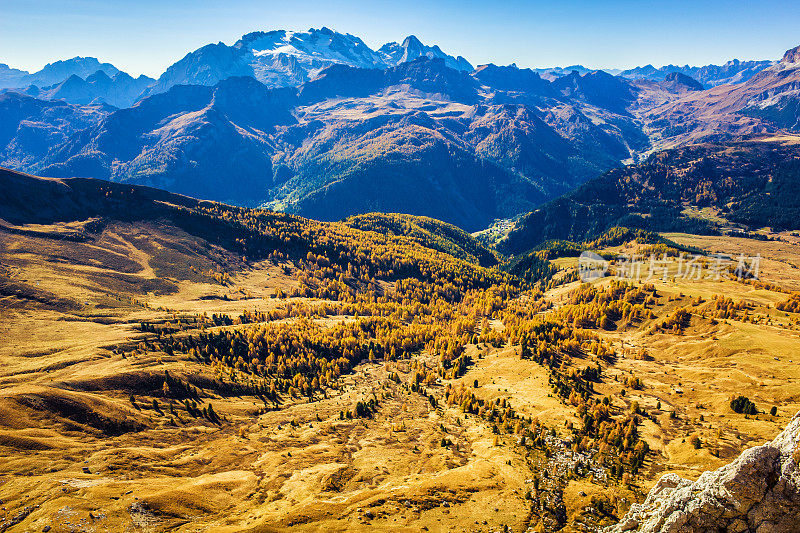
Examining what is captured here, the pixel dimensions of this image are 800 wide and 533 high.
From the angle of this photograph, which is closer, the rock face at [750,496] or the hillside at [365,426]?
the rock face at [750,496]

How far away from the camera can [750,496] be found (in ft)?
111

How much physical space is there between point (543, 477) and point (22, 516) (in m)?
121

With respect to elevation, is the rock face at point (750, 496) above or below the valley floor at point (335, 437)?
above

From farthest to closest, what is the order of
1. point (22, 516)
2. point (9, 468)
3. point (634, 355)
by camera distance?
point (634, 355) < point (9, 468) < point (22, 516)

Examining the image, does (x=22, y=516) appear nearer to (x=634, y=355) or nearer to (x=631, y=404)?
(x=631, y=404)

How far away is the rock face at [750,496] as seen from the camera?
3228 cm

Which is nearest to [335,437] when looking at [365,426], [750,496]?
[365,426]

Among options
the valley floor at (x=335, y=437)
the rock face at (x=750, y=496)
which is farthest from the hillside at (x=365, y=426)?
the rock face at (x=750, y=496)

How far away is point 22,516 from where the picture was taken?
74500 millimetres

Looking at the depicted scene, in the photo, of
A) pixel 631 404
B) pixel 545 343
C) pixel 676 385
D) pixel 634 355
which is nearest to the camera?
pixel 631 404

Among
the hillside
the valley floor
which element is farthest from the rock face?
the valley floor

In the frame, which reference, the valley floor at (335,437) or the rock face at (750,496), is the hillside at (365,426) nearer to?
the valley floor at (335,437)

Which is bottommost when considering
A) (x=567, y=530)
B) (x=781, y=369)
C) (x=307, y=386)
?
(x=307, y=386)

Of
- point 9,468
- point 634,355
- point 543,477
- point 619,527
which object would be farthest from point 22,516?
point 634,355
